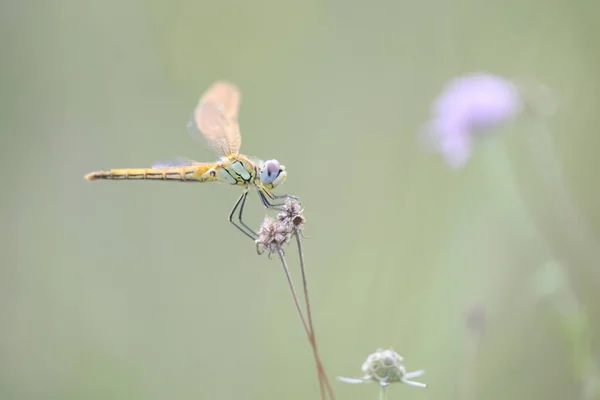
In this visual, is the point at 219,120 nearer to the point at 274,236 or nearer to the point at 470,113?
the point at 274,236

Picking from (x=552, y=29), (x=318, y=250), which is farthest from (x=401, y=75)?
(x=318, y=250)

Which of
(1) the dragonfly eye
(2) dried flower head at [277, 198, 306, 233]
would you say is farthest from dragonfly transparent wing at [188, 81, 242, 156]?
(2) dried flower head at [277, 198, 306, 233]

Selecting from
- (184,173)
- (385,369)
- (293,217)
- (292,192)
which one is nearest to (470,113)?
(292,192)

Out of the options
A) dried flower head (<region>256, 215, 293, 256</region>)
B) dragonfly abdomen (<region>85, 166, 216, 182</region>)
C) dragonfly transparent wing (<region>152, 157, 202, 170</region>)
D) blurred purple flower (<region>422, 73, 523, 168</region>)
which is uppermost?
blurred purple flower (<region>422, 73, 523, 168</region>)

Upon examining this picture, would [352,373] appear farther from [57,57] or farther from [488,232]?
[57,57]

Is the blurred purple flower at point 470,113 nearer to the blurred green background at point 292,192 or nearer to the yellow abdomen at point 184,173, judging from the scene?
the blurred green background at point 292,192

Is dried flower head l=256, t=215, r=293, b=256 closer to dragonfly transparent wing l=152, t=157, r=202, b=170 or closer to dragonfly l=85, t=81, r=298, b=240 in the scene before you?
dragonfly l=85, t=81, r=298, b=240
